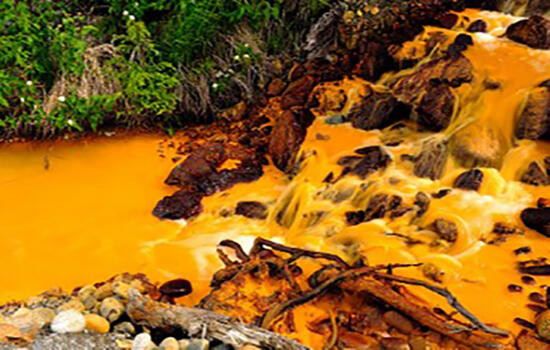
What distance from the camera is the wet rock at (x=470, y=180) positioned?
383 centimetres

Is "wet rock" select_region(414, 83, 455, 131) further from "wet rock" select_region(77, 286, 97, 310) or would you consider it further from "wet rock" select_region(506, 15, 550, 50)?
"wet rock" select_region(77, 286, 97, 310)

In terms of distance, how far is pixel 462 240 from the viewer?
3.38 meters

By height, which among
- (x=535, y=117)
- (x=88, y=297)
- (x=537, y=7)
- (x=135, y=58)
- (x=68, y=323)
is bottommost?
(x=88, y=297)

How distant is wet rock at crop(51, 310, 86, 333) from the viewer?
238 centimetres

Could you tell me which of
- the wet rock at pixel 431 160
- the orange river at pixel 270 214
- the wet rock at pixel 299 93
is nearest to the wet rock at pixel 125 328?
the orange river at pixel 270 214

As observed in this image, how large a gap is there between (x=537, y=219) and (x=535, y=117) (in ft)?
3.77

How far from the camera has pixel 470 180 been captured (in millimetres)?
3871

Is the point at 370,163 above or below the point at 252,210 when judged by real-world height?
above

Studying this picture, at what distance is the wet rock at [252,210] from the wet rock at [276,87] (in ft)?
6.04

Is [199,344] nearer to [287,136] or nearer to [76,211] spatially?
[76,211]

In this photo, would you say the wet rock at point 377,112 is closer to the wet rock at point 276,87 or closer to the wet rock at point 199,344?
the wet rock at point 276,87

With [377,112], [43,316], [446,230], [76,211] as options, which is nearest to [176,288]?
[43,316]

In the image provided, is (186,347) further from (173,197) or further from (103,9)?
(103,9)

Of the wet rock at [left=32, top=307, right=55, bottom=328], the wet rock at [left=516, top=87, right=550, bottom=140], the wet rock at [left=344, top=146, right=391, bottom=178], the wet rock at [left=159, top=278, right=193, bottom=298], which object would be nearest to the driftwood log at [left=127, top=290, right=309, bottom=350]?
the wet rock at [left=32, top=307, right=55, bottom=328]
